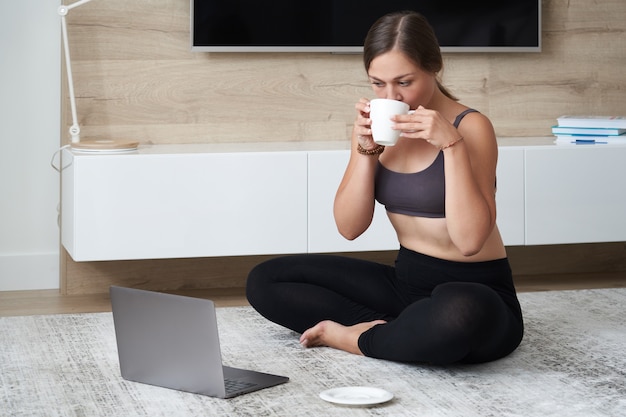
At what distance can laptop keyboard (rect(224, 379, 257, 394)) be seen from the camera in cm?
219

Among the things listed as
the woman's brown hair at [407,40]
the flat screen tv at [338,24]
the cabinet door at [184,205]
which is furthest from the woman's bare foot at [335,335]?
the flat screen tv at [338,24]

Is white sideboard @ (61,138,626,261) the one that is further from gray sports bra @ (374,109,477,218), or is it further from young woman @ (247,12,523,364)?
gray sports bra @ (374,109,477,218)

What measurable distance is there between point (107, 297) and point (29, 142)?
62 centimetres

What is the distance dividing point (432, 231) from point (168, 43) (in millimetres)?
1652

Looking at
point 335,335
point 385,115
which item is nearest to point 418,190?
point 385,115

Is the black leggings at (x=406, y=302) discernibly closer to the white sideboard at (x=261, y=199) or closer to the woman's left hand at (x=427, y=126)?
the woman's left hand at (x=427, y=126)

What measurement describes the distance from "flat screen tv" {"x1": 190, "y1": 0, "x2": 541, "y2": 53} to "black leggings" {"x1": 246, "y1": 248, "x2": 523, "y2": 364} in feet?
4.06

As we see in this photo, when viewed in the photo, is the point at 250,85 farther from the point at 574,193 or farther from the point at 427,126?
the point at 427,126

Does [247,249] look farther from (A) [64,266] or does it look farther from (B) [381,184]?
(B) [381,184]

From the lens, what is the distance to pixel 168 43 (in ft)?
12.1

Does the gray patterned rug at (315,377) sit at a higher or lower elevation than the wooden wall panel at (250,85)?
lower

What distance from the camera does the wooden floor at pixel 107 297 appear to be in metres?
3.42

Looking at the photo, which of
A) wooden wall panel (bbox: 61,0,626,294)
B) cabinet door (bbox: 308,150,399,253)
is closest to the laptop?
cabinet door (bbox: 308,150,399,253)

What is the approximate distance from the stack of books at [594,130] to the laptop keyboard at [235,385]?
1974 mm
